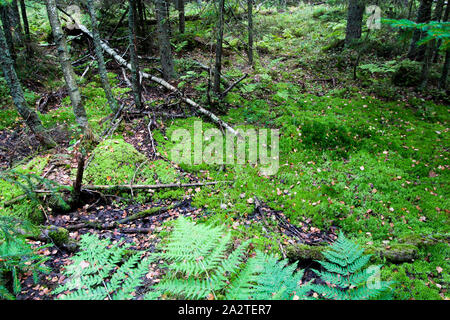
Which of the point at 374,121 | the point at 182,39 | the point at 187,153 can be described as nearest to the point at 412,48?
the point at 374,121

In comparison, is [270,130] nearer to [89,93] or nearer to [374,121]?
[374,121]

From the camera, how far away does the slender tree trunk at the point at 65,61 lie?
5.30 metres

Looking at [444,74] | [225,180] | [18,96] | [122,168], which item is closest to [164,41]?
[18,96]

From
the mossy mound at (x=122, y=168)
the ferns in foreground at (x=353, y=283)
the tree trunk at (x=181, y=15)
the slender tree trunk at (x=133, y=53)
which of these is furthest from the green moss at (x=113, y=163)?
the tree trunk at (x=181, y=15)

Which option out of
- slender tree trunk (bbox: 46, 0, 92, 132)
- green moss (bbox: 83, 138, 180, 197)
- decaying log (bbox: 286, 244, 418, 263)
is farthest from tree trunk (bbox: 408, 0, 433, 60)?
slender tree trunk (bbox: 46, 0, 92, 132)

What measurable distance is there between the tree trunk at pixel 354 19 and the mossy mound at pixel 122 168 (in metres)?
11.2

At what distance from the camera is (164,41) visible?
891 cm

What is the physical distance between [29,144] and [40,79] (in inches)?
197

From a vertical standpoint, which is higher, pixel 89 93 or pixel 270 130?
pixel 89 93

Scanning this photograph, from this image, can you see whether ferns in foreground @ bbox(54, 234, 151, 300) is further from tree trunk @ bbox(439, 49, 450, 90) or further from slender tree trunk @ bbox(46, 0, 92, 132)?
tree trunk @ bbox(439, 49, 450, 90)

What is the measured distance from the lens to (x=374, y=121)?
7.46 meters

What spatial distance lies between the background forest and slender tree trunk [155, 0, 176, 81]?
0.24 feet

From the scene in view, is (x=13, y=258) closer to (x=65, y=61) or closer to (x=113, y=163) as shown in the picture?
(x=113, y=163)

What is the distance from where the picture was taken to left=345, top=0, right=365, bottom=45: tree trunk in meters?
10.7
